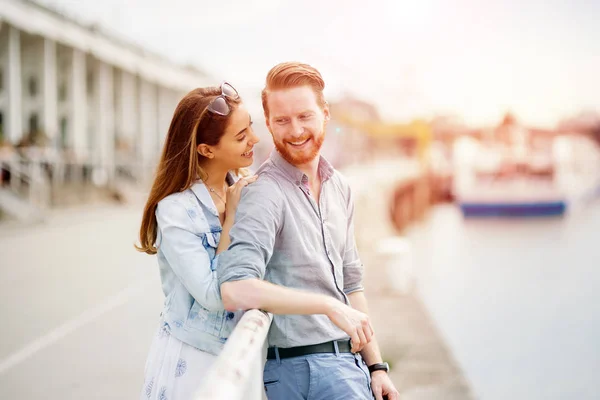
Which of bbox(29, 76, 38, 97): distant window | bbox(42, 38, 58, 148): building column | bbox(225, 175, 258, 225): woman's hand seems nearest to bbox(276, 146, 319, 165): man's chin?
bbox(225, 175, 258, 225): woman's hand

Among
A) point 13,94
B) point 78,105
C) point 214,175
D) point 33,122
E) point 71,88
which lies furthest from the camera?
point 78,105

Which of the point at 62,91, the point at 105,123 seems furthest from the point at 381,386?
the point at 105,123

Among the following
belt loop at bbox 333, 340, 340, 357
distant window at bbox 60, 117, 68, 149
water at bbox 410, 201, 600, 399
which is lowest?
water at bbox 410, 201, 600, 399

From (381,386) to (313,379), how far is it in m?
0.34

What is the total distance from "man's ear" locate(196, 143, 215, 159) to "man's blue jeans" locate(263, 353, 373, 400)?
2.38ft

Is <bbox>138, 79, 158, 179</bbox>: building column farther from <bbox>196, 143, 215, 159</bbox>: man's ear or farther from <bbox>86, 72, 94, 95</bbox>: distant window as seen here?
<bbox>196, 143, 215, 159</bbox>: man's ear

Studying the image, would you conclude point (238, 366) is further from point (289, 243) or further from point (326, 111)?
point (326, 111)

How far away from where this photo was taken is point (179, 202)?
88.0 inches

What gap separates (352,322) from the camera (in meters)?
2.11

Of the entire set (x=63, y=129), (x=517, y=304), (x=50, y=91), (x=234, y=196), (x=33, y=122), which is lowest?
(x=517, y=304)

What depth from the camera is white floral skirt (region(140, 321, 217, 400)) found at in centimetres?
214

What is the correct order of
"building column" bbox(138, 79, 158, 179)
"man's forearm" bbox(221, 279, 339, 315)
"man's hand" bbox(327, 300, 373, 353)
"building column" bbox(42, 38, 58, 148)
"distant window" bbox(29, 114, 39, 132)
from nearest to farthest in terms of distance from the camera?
"man's forearm" bbox(221, 279, 339, 315), "man's hand" bbox(327, 300, 373, 353), "building column" bbox(42, 38, 58, 148), "distant window" bbox(29, 114, 39, 132), "building column" bbox(138, 79, 158, 179)

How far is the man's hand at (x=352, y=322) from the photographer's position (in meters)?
2.09

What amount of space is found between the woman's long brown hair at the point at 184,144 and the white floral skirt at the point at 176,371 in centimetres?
41
